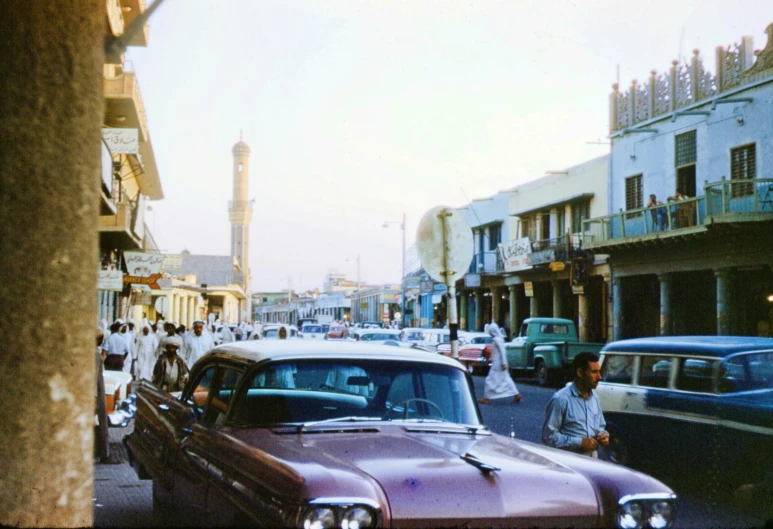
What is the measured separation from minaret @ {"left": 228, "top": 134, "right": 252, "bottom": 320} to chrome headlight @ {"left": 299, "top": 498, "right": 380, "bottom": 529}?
10095cm

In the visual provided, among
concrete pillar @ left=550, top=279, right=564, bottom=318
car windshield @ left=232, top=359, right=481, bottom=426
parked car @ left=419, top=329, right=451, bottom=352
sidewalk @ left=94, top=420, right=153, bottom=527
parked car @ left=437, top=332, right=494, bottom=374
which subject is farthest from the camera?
concrete pillar @ left=550, top=279, right=564, bottom=318

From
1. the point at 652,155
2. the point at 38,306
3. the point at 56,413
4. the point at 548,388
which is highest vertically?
the point at 652,155

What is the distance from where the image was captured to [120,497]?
24.2ft

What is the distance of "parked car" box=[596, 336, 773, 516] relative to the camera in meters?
7.32

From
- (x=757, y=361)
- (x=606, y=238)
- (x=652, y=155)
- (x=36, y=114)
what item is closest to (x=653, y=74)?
(x=652, y=155)

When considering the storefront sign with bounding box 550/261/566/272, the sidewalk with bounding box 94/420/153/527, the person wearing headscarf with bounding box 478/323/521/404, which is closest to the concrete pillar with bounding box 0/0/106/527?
the sidewalk with bounding box 94/420/153/527

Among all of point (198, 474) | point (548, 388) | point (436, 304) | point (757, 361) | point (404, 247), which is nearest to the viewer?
point (198, 474)

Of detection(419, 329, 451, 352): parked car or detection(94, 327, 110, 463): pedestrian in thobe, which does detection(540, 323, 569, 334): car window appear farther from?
detection(94, 327, 110, 463): pedestrian in thobe

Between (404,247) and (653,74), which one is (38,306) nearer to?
(653,74)

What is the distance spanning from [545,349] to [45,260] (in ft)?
73.9

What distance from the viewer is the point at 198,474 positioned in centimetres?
445

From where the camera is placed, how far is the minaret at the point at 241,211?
103 metres

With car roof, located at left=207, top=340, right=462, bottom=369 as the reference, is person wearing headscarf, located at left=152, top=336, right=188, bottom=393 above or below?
below

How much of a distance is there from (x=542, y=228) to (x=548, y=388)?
1532 centimetres
